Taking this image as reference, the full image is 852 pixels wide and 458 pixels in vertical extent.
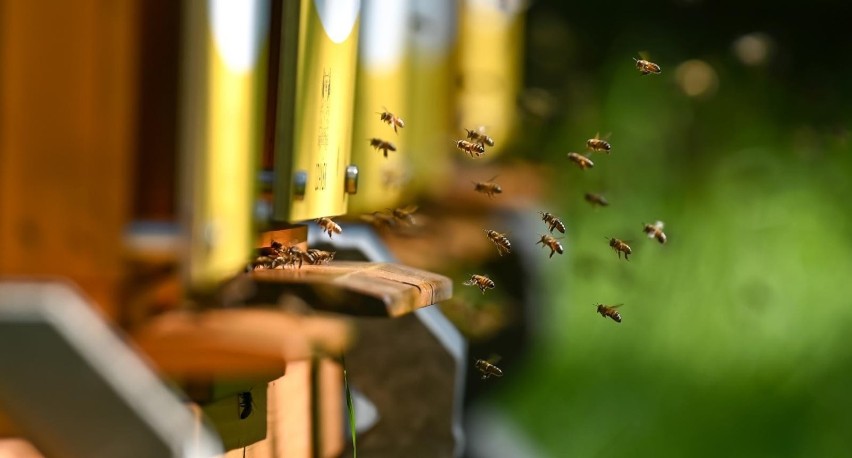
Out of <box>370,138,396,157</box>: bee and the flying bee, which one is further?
the flying bee

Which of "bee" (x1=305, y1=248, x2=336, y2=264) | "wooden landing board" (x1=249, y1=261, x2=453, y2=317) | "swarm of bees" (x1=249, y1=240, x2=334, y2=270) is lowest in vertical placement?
"bee" (x1=305, y1=248, x2=336, y2=264)

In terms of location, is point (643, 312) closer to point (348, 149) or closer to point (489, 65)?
point (489, 65)

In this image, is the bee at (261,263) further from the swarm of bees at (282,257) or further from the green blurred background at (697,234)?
the green blurred background at (697,234)

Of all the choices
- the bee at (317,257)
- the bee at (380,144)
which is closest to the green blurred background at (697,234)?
the bee at (380,144)

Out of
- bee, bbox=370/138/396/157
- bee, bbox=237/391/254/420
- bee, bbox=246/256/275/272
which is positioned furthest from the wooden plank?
bee, bbox=370/138/396/157

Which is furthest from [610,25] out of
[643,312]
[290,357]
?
[290,357]

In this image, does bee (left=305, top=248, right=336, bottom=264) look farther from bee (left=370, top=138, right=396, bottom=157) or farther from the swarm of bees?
bee (left=370, top=138, right=396, bottom=157)
